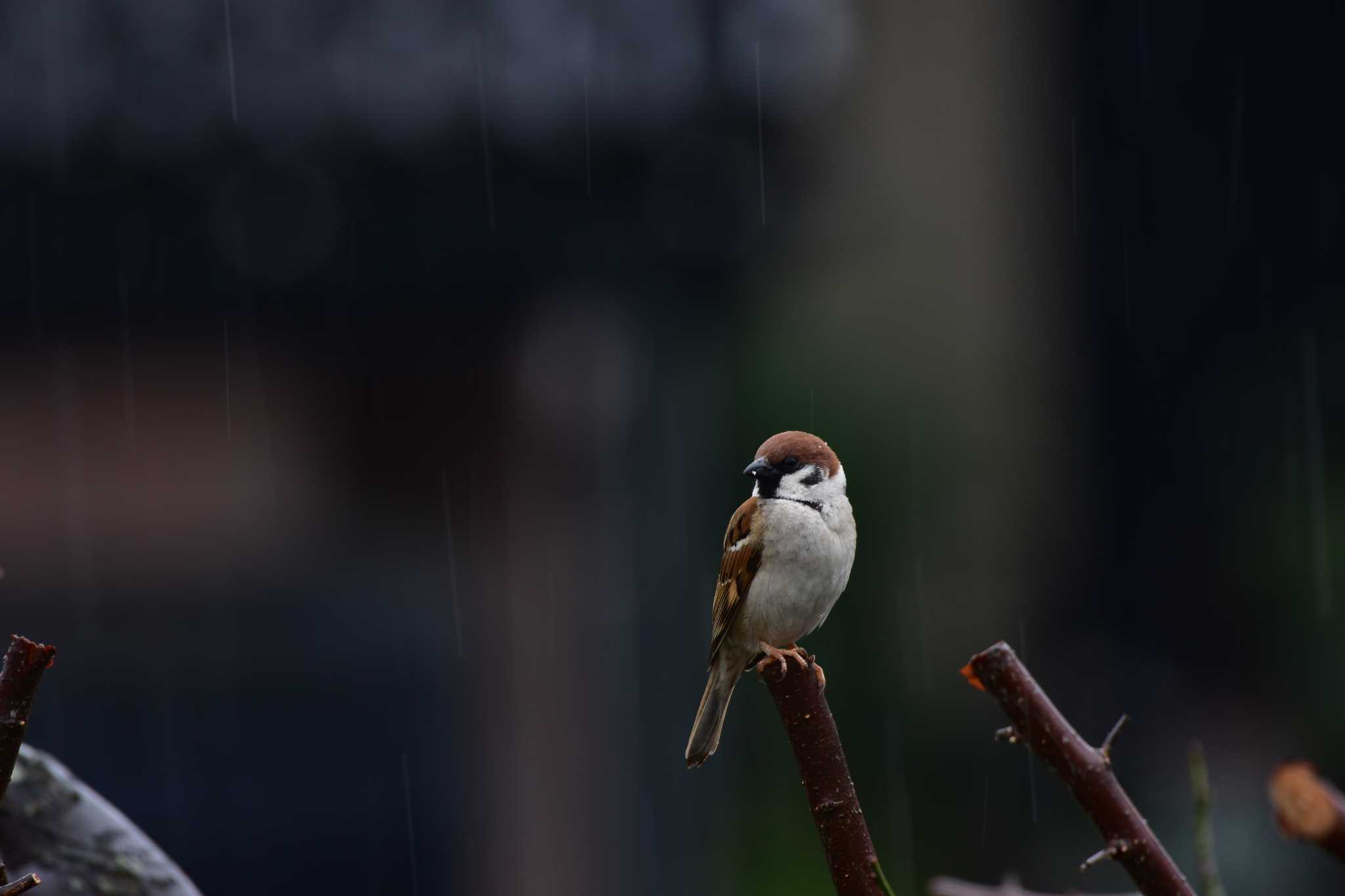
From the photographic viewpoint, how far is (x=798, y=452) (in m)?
1.81

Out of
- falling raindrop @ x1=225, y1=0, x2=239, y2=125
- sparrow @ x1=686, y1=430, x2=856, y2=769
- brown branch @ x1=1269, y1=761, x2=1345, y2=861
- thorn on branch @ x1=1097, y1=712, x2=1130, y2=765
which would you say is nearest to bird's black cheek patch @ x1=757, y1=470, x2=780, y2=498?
sparrow @ x1=686, y1=430, x2=856, y2=769

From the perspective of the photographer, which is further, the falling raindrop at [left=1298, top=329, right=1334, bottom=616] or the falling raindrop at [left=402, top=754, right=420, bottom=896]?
the falling raindrop at [left=402, top=754, right=420, bottom=896]

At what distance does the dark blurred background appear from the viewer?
5703mm

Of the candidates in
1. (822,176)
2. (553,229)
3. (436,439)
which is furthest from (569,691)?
(822,176)

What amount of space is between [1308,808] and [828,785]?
0.35 meters

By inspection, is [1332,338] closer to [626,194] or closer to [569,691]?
[626,194]

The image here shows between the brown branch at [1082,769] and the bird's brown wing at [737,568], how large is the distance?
3.38 ft

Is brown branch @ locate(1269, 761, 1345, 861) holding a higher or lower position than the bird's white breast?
higher

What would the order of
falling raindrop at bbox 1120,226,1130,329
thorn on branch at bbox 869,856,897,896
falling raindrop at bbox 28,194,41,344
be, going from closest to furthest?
thorn on branch at bbox 869,856,897,896, falling raindrop at bbox 28,194,41,344, falling raindrop at bbox 1120,226,1130,329

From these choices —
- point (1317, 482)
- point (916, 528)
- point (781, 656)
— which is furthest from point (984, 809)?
point (781, 656)

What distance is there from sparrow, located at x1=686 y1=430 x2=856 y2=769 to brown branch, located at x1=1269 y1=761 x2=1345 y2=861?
1109mm

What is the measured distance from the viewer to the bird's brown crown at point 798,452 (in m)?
1.74

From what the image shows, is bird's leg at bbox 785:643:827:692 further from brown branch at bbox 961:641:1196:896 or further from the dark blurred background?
the dark blurred background

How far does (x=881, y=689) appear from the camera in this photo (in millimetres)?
6355
